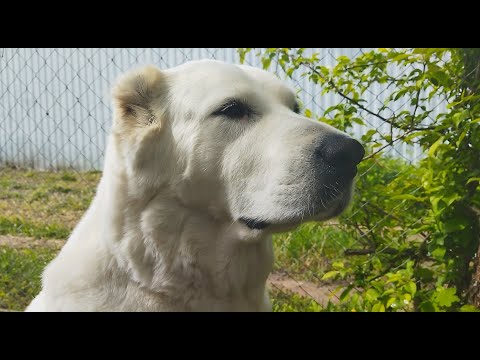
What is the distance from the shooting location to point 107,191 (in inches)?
88.4

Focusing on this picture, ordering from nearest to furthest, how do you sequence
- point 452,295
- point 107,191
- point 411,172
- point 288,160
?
point 288,160
point 107,191
point 452,295
point 411,172

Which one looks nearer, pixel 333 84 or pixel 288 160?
pixel 288 160

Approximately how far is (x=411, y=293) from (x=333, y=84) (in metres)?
1.43

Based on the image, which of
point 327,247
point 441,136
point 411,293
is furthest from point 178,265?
point 327,247

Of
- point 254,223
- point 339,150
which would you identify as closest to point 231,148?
point 254,223

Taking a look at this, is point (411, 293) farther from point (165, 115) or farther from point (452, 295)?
point (165, 115)

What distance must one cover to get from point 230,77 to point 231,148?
34 centimetres

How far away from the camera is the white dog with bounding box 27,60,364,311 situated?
2.08m

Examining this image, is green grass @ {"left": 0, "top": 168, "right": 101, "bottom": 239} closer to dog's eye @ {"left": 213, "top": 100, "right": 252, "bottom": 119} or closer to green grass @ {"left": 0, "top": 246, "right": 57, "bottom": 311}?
green grass @ {"left": 0, "top": 246, "right": 57, "bottom": 311}

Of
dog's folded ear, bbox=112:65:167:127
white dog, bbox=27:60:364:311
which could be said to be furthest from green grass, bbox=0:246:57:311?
dog's folded ear, bbox=112:65:167:127

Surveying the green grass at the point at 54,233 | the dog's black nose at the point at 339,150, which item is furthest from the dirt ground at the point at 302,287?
the dog's black nose at the point at 339,150

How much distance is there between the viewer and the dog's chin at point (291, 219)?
209 centimetres

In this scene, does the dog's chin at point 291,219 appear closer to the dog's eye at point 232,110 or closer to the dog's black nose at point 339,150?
the dog's black nose at point 339,150

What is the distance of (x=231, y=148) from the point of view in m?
2.19
